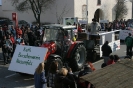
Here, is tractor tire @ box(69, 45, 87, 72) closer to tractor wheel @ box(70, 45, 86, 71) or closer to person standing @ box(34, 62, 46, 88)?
tractor wheel @ box(70, 45, 86, 71)

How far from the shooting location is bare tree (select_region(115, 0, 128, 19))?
42500 mm

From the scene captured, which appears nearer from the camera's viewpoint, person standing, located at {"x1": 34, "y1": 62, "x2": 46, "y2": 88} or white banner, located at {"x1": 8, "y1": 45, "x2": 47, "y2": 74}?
person standing, located at {"x1": 34, "y1": 62, "x2": 46, "y2": 88}

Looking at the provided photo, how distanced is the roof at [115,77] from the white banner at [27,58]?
5.80 metres

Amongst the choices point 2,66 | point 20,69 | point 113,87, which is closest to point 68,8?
point 2,66

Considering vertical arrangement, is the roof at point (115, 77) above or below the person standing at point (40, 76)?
above

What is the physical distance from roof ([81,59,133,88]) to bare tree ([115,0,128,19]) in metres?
39.7

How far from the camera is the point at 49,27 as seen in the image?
10.5 m

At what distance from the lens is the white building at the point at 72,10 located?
110 feet

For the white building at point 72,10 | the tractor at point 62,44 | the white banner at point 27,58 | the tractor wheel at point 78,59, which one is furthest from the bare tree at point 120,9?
the white banner at point 27,58

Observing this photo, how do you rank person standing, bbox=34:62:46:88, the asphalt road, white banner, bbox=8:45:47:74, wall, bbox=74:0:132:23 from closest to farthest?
person standing, bbox=34:62:46:88 < the asphalt road < white banner, bbox=8:45:47:74 < wall, bbox=74:0:132:23

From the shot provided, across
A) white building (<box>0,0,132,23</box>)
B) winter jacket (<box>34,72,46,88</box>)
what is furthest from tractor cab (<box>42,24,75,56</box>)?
white building (<box>0,0,132,23</box>)

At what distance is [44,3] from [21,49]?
77.9ft

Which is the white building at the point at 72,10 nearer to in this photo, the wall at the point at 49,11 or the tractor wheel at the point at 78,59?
the wall at the point at 49,11

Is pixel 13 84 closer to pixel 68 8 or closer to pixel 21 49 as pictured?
pixel 21 49
